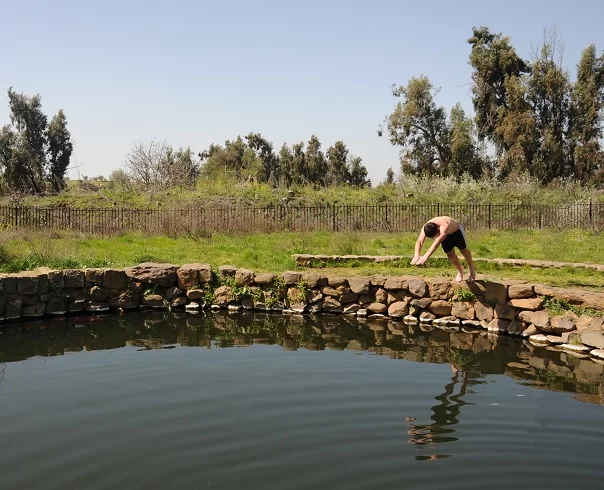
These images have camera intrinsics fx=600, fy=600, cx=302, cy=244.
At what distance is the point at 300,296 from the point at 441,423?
5.83m

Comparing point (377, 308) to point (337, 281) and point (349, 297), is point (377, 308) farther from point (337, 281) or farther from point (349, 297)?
point (337, 281)

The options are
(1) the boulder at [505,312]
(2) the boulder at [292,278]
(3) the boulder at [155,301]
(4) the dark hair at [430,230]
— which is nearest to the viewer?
(4) the dark hair at [430,230]

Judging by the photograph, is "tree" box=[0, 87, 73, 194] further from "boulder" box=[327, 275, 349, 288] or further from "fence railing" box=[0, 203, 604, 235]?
"boulder" box=[327, 275, 349, 288]

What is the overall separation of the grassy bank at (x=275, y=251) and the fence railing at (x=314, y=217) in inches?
122

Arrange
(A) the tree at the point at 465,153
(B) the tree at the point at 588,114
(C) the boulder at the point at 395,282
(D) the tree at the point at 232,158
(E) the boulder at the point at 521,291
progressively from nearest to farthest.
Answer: (E) the boulder at the point at 521,291 < (C) the boulder at the point at 395,282 < (B) the tree at the point at 588,114 < (A) the tree at the point at 465,153 < (D) the tree at the point at 232,158

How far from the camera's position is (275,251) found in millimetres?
14094

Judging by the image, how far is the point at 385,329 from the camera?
9938mm

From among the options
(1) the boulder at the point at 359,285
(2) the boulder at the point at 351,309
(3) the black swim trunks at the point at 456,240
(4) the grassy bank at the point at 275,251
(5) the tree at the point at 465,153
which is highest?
(5) the tree at the point at 465,153

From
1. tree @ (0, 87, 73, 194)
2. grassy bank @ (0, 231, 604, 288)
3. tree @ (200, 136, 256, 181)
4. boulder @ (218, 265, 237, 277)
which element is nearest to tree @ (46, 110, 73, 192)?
tree @ (0, 87, 73, 194)

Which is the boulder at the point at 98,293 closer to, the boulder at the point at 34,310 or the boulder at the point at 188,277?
the boulder at the point at 34,310

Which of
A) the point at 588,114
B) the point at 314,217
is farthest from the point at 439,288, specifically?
the point at 588,114

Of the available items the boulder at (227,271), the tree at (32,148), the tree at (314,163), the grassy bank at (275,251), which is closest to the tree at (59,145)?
the tree at (32,148)

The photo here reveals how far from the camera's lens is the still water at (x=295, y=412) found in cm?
452

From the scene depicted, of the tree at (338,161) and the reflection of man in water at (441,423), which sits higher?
the tree at (338,161)
